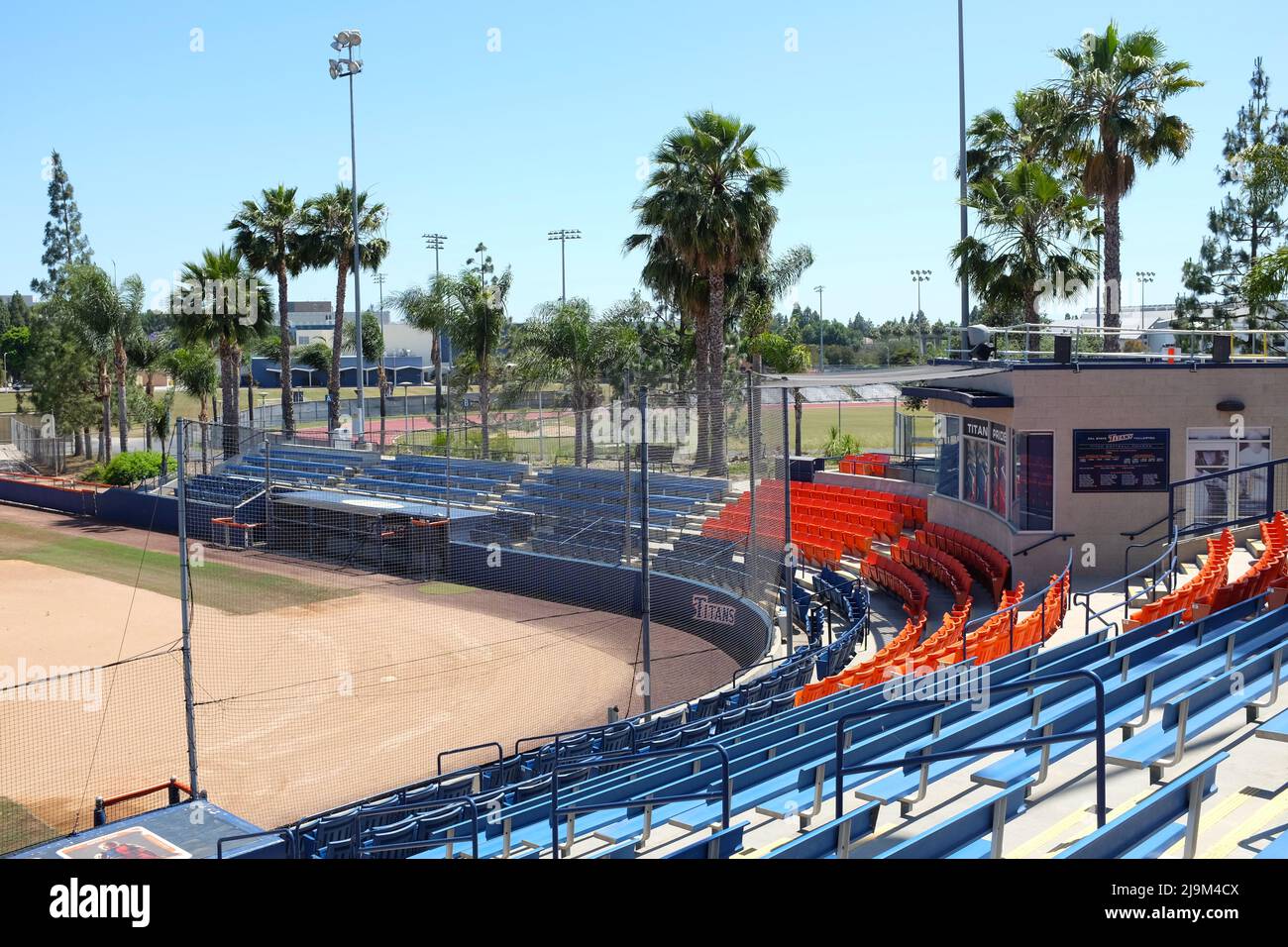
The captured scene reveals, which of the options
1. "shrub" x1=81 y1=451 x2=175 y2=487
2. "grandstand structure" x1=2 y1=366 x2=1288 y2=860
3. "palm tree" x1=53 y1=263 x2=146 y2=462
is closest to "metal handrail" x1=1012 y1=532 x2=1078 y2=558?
"grandstand structure" x1=2 y1=366 x2=1288 y2=860

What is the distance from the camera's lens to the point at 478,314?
38312 mm

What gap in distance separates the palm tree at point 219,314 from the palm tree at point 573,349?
10.4 metres

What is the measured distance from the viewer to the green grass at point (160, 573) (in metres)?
24.9

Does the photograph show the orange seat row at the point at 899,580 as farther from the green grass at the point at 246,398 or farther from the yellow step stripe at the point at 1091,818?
the green grass at the point at 246,398

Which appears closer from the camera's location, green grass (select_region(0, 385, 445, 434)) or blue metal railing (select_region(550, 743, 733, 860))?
blue metal railing (select_region(550, 743, 733, 860))

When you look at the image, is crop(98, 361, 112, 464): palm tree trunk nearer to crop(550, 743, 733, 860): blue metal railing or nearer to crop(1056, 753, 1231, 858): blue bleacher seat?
crop(550, 743, 733, 860): blue metal railing

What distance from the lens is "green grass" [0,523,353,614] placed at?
81.6 feet

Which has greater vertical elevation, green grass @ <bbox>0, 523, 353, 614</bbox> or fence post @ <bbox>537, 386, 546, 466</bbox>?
fence post @ <bbox>537, 386, 546, 466</bbox>

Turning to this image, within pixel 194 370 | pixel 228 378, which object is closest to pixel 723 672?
pixel 228 378

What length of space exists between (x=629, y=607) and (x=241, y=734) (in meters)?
9.31

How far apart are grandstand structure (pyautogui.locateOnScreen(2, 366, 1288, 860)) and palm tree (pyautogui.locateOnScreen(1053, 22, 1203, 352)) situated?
888 cm

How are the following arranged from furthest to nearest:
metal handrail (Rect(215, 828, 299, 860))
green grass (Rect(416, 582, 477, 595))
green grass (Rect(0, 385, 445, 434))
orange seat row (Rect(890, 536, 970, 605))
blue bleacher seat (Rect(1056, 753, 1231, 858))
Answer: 1. green grass (Rect(0, 385, 445, 434))
2. green grass (Rect(416, 582, 477, 595))
3. orange seat row (Rect(890, 536, 970, 605))
4. metal handrail (Rect(215, 828, 299, 860))
5. blue bleacher seat (Rect(1056, 753, 1231, 858))

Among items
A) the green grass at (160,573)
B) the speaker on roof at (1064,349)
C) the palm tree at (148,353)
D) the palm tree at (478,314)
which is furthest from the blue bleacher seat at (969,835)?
the palm tree at (148,353)
